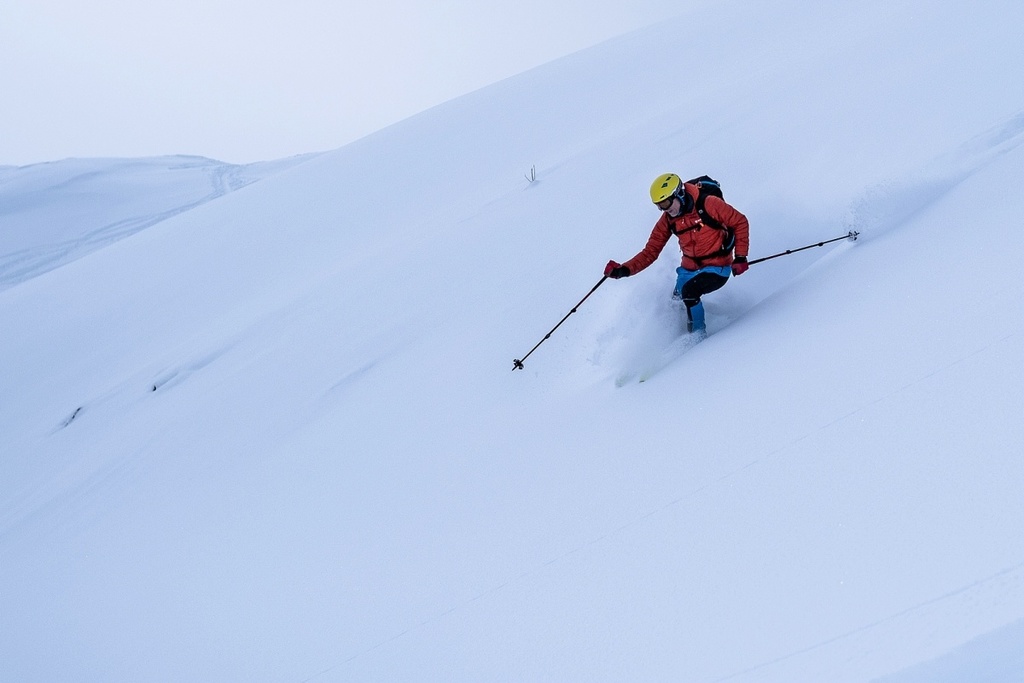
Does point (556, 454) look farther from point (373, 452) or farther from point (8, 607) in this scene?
point (8, 607)

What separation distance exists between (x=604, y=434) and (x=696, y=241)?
1.40 meters

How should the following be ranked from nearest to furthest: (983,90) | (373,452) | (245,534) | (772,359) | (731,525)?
(731,525) < (772,359) < (245,534) < (373,452) < (983,90)

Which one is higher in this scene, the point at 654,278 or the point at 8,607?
the point at 654,278

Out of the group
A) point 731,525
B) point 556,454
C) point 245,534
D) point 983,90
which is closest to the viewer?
point 731,525

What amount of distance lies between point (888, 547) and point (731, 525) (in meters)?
0.54

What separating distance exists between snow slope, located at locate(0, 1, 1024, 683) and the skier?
318 mm

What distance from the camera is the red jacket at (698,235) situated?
149 inches

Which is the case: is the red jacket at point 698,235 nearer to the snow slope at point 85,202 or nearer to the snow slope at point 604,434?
the snow slope at point 604,434

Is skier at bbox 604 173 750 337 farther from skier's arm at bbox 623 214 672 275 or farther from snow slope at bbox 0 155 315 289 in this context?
snow slope at bbox 0 155 315 289

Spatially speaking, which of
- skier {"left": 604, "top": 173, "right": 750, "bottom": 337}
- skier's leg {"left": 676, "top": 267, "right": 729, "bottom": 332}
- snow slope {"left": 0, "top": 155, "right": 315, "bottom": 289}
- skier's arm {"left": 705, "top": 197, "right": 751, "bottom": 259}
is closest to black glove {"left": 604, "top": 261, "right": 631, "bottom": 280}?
skier {"left": 604, "top": 173, "right": 750, "bottom": 337}

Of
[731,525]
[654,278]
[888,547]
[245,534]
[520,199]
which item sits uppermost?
[520,199]

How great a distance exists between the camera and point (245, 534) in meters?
3.95

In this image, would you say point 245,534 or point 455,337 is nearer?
point 245,534

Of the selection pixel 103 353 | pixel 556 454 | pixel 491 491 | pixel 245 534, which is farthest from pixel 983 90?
pixel 103 353
